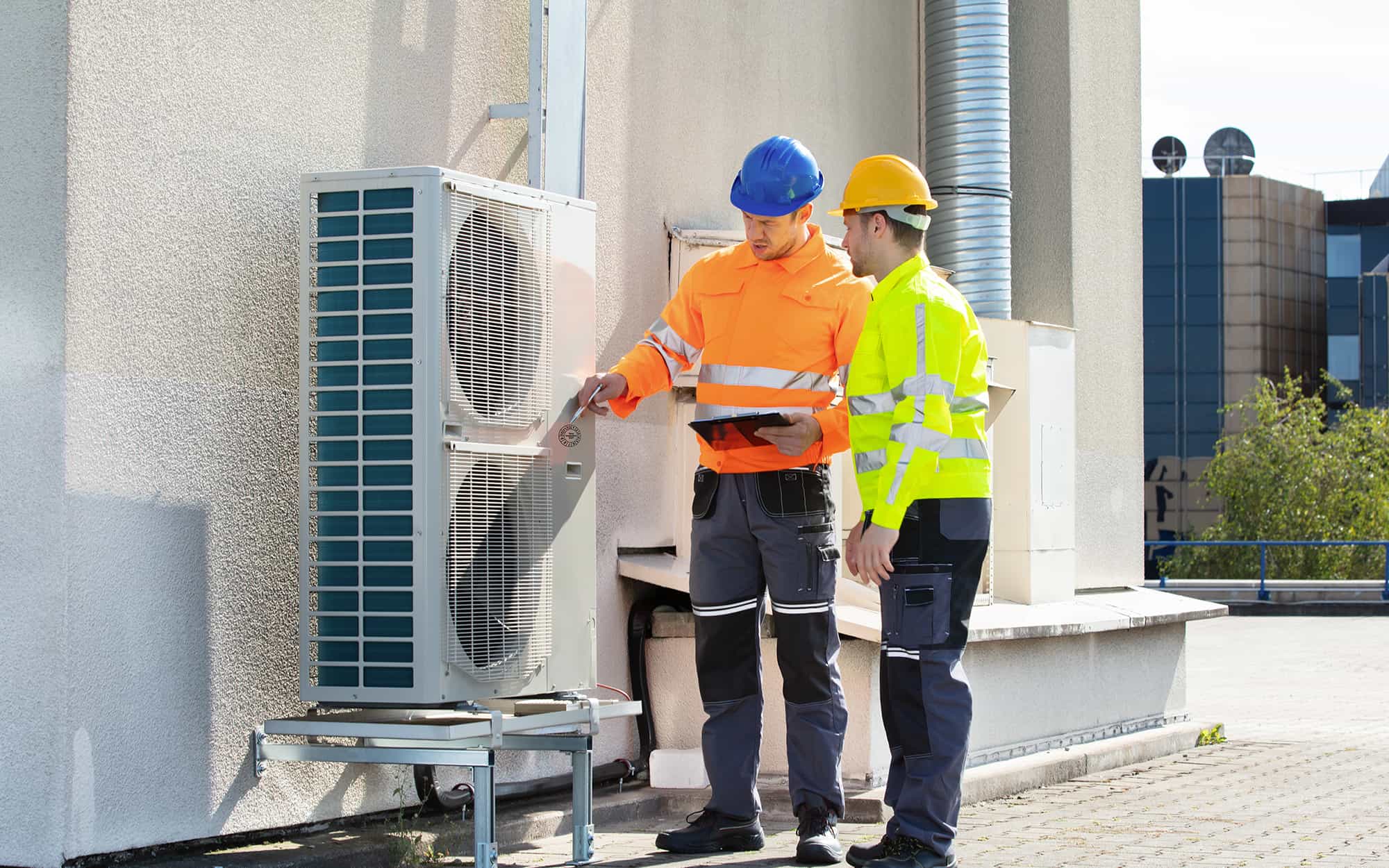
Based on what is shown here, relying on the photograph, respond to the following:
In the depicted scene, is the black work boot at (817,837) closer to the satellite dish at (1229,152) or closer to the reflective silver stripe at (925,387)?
the reflective silver stripe at (925,387)

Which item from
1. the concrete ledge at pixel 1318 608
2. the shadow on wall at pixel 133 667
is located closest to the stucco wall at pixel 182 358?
the shadow on wall at pixel 133 667

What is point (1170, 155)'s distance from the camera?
60406mm

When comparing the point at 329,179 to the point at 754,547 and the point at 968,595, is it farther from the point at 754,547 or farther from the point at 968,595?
the point at 968,595

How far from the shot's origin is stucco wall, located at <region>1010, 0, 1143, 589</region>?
9.30m

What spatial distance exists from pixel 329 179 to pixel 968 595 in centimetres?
212

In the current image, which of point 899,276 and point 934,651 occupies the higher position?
point 899,276

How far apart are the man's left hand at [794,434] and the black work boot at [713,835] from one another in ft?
3.79

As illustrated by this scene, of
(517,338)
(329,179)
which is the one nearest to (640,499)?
(517,338)

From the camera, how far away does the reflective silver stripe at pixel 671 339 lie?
545 centimetres

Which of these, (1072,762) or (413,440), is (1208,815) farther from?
(413,440)

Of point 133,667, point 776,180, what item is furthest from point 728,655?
point 133,667

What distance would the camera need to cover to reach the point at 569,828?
5.70 meters

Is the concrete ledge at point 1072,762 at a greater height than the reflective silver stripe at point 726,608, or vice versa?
the reflective silver stripe at point 726,608

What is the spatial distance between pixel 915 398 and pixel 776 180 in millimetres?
899
